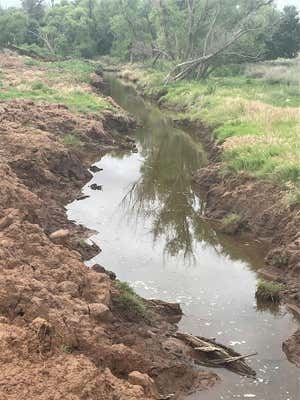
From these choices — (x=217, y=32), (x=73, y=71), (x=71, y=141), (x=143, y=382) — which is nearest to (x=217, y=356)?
(x=143, y=382)

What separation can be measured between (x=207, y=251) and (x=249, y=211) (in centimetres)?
239

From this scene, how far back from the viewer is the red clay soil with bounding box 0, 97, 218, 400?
668cm

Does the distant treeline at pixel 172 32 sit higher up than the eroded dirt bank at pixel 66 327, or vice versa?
the distant treeline at pixel 172 32

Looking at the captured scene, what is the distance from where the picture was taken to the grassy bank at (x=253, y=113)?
723 inches

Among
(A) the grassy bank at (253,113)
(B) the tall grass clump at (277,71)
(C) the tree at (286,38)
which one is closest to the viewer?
(A) the grassy bank at (253,113)

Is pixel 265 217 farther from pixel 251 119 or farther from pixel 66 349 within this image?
pixel 251 119

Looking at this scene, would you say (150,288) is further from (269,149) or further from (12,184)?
(269,149)

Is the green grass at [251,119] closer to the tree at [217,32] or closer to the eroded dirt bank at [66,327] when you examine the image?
the tree at [217,32]

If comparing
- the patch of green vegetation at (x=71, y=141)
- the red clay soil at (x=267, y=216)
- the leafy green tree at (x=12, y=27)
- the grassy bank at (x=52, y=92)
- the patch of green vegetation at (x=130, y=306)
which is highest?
the leafy green tree at (x=12, y=27)

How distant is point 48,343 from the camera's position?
7.30 meters

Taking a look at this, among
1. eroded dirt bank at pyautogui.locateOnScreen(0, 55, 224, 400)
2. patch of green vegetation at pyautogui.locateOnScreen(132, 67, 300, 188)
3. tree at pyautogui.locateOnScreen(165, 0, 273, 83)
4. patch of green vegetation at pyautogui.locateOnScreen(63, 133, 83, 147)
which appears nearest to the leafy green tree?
tree at pyautogui.locateOnScreen(165, 0, 273, 83)

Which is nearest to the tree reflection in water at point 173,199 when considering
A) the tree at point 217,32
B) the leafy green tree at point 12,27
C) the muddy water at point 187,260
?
the muddy water at point 187,260

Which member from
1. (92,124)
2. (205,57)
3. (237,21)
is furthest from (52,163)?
(237,21)

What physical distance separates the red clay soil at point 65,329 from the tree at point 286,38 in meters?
46.9
